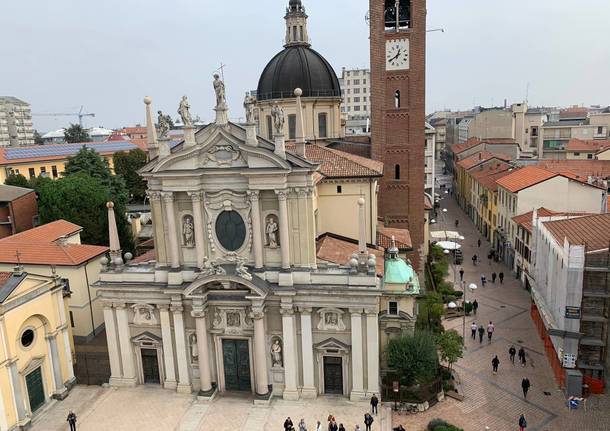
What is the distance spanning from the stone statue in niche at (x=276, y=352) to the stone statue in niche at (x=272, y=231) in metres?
4.84

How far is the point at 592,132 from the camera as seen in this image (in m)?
84.6

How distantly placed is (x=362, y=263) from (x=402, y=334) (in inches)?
175

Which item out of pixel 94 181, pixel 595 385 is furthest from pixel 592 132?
pixel 94 181

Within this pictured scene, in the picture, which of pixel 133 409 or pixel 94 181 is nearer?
pixel 133 409

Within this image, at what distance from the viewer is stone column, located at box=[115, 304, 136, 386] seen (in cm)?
2647

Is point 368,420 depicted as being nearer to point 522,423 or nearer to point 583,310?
point 522,423

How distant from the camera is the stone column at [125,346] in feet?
86.8

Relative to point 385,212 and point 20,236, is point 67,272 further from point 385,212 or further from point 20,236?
point 385,212

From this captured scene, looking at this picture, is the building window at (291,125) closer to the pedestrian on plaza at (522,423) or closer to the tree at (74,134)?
the pedestrian on plaza at (522,423)

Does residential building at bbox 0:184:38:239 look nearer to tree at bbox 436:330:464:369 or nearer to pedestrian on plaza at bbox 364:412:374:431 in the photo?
pedestrian on plaza at bbox 364:412:374:431

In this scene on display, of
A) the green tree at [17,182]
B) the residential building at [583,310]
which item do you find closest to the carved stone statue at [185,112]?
the residential building at [583,310]

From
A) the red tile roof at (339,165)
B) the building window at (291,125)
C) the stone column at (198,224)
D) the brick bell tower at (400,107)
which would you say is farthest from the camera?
the building window at (291,125)

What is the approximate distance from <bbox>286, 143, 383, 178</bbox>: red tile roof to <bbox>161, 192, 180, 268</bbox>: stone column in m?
7.87

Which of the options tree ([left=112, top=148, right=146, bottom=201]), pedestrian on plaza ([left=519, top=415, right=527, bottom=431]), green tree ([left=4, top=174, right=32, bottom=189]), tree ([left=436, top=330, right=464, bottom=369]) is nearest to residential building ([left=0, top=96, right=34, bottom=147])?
tree ([left=112, top=148, right=146, bottom=201])
